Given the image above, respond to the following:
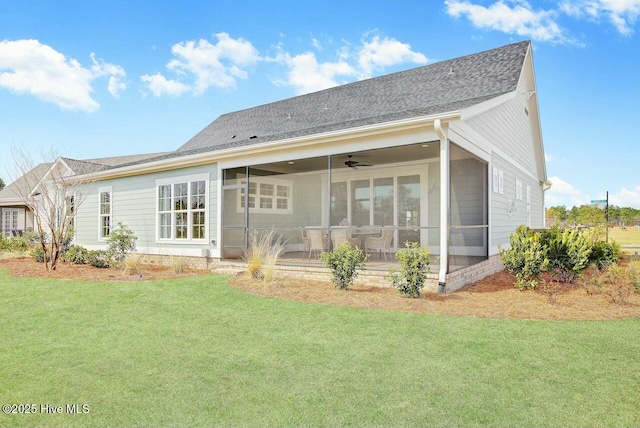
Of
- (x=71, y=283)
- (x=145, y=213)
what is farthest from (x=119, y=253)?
(x=71, y=283)

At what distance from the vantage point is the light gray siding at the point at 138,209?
1050cm

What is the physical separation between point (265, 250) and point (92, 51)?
→ 10340mm

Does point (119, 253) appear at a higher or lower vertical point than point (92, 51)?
lower

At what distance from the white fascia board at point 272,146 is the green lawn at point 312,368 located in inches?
133

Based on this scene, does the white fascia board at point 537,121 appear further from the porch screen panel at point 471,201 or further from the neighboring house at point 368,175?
the porch screen panel at point 471,201

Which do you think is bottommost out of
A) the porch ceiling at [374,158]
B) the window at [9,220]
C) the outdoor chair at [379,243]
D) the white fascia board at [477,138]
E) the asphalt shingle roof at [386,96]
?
the outdoor chair at [379,243]

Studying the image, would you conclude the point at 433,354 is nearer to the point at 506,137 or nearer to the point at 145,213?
the point at 506,137

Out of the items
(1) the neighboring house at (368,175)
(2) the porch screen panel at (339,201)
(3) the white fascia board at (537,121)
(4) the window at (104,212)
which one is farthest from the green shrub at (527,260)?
(4) the window at (104,212)

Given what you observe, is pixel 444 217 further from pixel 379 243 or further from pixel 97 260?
pixel 97 260

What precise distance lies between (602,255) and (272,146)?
342 inches

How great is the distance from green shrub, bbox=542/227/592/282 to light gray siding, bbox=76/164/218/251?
8.01m

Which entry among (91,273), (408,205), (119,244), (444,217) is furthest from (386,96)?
(91,273)

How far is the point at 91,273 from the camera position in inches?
374

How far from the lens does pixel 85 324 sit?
4914 mm
